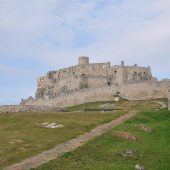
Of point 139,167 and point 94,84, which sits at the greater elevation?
point 94,84

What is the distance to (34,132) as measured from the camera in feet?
104

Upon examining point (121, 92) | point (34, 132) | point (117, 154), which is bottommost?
point (117, 154)

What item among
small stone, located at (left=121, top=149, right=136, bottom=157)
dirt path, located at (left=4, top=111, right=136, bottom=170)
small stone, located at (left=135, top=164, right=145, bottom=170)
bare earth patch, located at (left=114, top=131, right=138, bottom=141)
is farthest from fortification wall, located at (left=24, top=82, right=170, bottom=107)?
small stone, located at (left=135, top=164, right=145, bottom=170)

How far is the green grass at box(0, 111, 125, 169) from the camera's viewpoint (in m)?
25.0

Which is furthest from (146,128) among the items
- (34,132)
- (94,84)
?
(94,84)

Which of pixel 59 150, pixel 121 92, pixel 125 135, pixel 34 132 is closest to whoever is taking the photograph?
pixel 59 150

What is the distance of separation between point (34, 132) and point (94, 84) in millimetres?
80265

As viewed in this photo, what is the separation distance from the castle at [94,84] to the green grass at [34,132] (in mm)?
45047

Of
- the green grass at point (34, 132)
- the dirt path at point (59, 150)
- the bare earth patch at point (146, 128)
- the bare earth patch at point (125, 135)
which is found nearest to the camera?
the dirt path at point (59, 150)

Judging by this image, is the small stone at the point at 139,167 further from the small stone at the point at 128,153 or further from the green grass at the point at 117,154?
the small stone at the point at 128,153

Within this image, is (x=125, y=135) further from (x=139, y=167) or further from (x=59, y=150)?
(x=139, y=167)

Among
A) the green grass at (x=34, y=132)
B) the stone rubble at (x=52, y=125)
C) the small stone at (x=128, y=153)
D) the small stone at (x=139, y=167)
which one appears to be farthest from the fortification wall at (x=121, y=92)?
the small stone at (x=139, y=167)

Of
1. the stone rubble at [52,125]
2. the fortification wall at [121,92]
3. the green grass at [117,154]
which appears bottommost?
the green grass at [117,154]

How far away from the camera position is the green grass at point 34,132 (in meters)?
25.0
